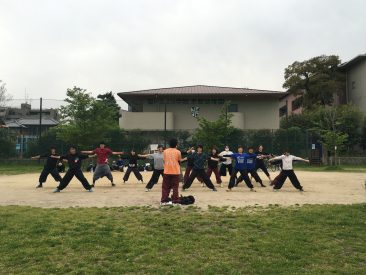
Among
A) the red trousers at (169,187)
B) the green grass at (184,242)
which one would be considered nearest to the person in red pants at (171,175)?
the red trousers at (169,187)

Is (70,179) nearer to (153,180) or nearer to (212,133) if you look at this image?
(153,180)

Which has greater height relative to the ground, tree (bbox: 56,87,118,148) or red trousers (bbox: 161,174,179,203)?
tree (bbox: 56,87,118,148)

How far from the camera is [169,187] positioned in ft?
35.1

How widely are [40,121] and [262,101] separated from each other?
22220mm

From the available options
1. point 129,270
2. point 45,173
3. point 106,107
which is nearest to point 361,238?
point 129,270

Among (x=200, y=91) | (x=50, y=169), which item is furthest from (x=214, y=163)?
(x=200, y=91)

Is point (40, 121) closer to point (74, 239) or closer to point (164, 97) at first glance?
point (164, 97)

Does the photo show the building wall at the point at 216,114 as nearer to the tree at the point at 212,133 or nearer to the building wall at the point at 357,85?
the building wall at the point at 357,85

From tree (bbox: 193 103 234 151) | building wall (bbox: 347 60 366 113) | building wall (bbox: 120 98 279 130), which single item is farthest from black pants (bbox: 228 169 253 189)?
building wall (bbox: 347 60 366 113)

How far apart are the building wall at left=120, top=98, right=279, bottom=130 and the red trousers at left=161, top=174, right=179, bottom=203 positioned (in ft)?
98.6

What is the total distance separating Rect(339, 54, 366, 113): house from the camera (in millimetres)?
43594

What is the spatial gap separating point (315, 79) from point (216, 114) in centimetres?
1297

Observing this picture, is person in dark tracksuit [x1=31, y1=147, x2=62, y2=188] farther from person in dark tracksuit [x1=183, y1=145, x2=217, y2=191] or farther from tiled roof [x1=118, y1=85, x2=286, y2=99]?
tiled roof [x1=118, y1=85, x2=286, y2=99]

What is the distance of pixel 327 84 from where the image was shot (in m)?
46.5
